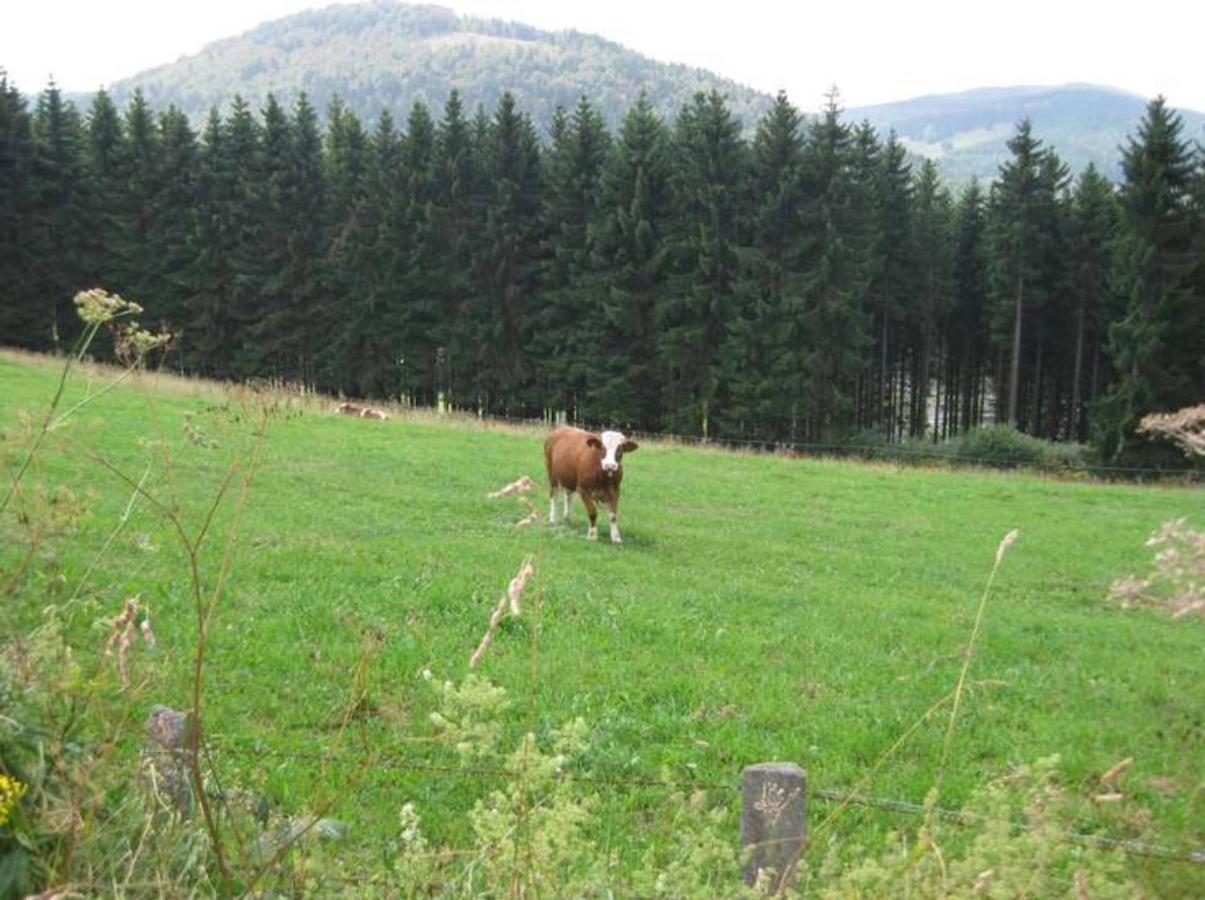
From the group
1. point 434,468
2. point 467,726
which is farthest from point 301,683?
point 434,468

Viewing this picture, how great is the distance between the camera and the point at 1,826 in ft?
7.77

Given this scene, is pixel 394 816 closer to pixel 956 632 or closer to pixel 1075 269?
pixel 956 632

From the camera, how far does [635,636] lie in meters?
9.36

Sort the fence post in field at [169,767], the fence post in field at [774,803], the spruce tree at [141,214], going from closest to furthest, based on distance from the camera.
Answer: the fence post in field at [169,767] < the fence post in field at [774,803] < the spruce tree at [141,214]

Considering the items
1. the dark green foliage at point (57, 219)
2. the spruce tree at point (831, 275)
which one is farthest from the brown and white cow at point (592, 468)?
the dark green foliage at point (57, 219)

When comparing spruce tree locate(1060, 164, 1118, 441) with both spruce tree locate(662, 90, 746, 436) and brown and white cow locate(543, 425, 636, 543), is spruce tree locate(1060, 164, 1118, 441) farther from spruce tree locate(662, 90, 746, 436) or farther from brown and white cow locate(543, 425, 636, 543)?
brown and white cow locate(543, 425, 636, 543)

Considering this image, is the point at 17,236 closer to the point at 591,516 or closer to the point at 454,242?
the point at 454,242

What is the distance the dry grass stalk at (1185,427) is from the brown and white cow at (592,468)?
1185cm

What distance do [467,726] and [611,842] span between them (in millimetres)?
3729

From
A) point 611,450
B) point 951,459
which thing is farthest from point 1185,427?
point 951,459

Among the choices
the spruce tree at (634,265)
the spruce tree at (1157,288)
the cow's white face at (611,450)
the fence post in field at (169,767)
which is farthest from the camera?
the spruce tree at (634,265)

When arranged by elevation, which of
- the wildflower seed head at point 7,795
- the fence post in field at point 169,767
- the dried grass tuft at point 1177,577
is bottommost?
the fence post in field at point 169,767

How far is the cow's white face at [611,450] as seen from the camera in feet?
48.3

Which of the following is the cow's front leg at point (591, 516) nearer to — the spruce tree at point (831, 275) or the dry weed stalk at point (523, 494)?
the dry weed stalk at point (523, 494)
